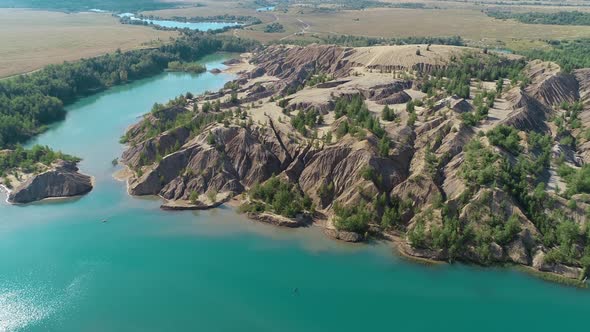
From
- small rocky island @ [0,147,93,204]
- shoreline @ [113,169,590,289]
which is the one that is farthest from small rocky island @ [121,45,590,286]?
small rocky island @ [0,147,93,204]

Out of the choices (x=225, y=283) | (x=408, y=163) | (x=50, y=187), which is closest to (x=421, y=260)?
(x=408, y=163)

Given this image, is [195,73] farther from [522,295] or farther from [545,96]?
[522,295]

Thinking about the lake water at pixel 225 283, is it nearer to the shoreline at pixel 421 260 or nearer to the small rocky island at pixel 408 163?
the shoreline at pixel 421 260

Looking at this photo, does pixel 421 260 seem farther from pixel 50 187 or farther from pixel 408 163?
pixel 50 187

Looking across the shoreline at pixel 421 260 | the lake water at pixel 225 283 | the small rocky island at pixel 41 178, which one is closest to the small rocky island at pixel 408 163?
the shoreline at pixel 421 260

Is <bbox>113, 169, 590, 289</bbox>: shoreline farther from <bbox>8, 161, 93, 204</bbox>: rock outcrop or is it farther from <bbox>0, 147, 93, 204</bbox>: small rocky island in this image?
<bbox>0, 147, 93, 204</bbox>: small rocky island
